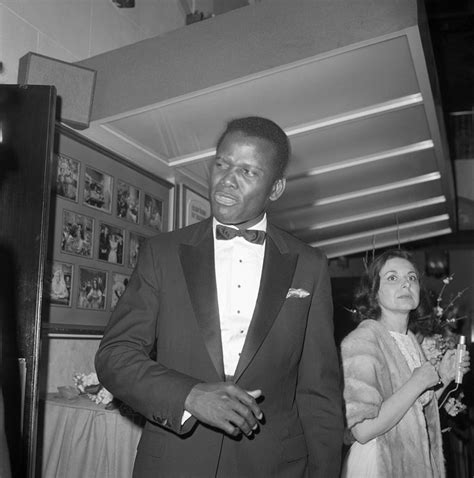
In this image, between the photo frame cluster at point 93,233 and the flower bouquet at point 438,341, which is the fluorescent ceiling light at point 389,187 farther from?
the photo frame cluster at point 93,233

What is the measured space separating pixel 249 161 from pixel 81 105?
2.01 metres

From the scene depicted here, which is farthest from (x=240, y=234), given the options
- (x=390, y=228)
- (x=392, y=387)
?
(x=390, y=228)

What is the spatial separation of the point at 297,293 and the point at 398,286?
5.22 feet

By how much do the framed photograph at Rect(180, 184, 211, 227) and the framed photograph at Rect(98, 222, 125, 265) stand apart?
0.91m

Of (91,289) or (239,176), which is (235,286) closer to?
(239,176)

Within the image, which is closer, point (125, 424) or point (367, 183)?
point (125, 424)

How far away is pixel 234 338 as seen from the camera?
5.95 ft

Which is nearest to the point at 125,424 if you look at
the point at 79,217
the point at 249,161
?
the point at 79,217

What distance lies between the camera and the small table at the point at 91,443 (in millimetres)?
3014

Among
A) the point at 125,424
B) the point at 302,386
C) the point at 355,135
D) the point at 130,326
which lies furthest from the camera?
the point at 355,135

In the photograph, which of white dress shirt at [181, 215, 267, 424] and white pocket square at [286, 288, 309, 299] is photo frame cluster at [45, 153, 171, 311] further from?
white pocket square at [286, 288, 309, 299]

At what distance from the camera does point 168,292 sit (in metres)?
1.81

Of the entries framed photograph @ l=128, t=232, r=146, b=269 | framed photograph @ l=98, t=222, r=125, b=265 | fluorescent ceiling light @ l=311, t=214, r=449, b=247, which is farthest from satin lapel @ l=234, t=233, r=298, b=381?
fluorescent ceiling light @ l=311, t=214, r=449, b=247

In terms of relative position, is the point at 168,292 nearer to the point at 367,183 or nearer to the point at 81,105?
the point at 81,105
